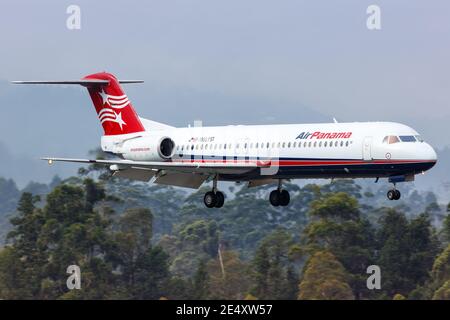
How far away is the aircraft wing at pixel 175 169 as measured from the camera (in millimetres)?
58062

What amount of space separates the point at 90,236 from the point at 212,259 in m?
22.9

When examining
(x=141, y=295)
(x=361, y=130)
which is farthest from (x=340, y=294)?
(x=361, y=130)

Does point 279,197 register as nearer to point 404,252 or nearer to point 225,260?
point 404,252

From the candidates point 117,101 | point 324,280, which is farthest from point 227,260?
point 117,101

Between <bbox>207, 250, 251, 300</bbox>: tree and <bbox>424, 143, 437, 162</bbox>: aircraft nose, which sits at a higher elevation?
<bbox>424, 143, 437, 162</bbox>: aircraft nose

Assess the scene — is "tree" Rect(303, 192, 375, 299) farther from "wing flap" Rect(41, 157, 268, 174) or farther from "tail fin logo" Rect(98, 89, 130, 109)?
"wing flap" Rect(41, 157, 268, 174)

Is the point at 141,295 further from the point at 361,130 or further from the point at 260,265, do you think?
the point at 361,130

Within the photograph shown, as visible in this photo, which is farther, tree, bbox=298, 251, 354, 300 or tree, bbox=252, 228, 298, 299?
tree, bbox=252, 228, 298, 299

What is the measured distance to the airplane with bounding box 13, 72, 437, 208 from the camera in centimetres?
5384

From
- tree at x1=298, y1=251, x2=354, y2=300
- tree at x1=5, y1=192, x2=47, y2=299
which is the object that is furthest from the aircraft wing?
tree at x1=5, y1=192, x2=47, y2=299

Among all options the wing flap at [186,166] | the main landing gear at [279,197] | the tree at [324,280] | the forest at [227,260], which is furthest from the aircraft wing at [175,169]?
the forest at [227,260]

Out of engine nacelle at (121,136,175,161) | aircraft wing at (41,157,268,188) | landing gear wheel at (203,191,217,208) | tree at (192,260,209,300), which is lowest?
tree at (192,260,209,300)

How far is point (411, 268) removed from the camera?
289 feet

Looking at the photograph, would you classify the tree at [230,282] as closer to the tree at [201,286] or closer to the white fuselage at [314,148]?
the tree at [201,286]
